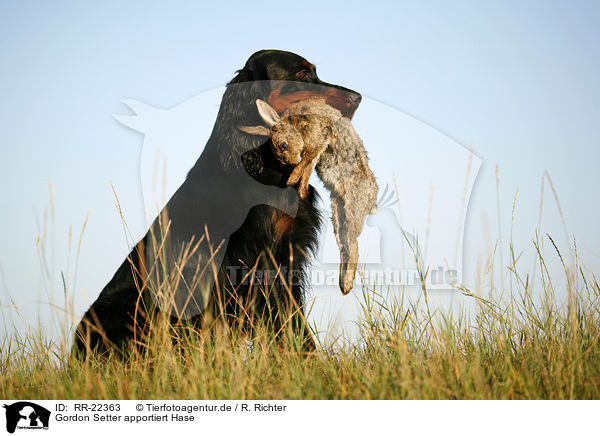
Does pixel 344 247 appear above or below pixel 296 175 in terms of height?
below

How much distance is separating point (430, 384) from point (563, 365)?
565 mm

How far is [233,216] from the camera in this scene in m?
2.77

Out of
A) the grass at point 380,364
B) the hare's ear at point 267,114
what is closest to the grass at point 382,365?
the grass at point 380,364

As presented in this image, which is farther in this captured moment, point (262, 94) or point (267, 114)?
point (262, 94)

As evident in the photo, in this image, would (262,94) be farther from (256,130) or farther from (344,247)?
(344,247)

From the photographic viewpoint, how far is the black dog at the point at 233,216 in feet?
8.86

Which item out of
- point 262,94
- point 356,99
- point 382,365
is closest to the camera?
point 382,365
